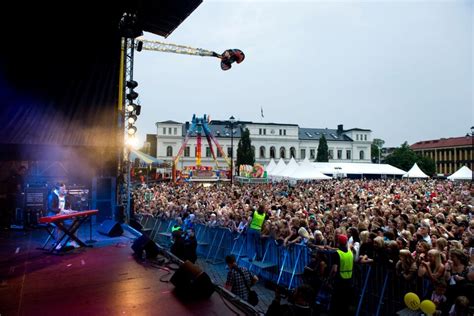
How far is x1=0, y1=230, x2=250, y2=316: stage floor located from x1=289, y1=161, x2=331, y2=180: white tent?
75.8 ft

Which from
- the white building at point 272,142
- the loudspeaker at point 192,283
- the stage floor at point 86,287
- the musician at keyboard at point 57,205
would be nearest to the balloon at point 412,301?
the stage floor at point 86,287

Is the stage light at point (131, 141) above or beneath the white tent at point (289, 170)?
above

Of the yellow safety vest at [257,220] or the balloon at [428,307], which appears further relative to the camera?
the yellow safety vest at [257,220]

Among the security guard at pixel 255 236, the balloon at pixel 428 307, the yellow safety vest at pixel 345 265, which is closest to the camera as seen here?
the balloon at pixel 428 307

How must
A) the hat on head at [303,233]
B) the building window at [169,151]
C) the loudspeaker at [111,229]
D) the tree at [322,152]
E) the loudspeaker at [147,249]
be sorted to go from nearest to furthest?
the hat on head at [303,233], the loudspeaker at [147,249], the loudspeaker at [111,229], the tree at [322,152], the building window at [169,151]

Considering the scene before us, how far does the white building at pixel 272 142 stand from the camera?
66.6m

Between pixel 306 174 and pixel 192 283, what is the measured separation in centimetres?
2567

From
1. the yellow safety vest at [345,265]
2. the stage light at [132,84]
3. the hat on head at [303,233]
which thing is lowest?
the yellow safety vest at [345,265]

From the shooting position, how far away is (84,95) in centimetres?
1145

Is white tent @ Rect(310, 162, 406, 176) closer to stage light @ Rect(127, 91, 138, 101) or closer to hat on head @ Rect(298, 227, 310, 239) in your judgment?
stage light @ Rect(127, 91, 138, 101)

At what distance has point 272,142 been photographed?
70.4 m

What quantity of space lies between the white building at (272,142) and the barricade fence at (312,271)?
5538 cm

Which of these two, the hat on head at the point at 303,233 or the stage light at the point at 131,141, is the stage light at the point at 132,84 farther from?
the hat on head at the point at 303,233

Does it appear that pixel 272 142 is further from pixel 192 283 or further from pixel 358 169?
pixel 192 283
